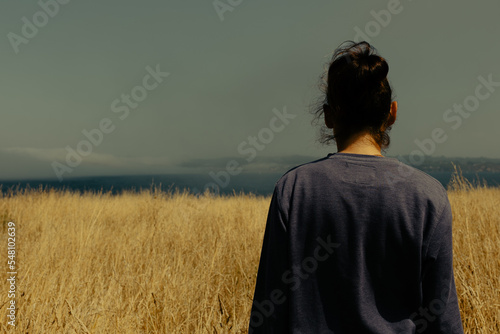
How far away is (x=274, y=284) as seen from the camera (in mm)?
1232

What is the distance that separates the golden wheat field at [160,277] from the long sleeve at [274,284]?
956 millimetres

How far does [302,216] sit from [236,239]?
387 centimetres

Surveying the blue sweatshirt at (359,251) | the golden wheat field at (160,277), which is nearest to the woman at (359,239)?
the blue sweatshirt at (359,251)

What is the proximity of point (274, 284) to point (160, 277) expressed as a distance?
2378mm

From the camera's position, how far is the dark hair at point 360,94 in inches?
48.2

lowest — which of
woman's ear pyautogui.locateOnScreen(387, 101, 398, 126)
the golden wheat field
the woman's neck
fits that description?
the golden wheat field

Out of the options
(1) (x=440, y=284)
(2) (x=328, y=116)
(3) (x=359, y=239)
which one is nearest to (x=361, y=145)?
(2) (x=328, y=116)

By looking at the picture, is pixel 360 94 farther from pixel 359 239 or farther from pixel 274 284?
pixel 274 284

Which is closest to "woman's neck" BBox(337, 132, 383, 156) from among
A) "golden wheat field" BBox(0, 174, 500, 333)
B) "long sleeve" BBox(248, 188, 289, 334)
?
"long sleeve" BBox(248, 188, 289, 334)

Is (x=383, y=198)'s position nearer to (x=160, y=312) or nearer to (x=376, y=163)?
(x=376, y=163)

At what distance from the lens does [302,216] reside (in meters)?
1.20

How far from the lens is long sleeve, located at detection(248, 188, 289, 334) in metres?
1.23

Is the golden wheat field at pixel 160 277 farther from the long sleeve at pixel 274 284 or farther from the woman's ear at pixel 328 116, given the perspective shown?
the woman's ear at pixel 328 116

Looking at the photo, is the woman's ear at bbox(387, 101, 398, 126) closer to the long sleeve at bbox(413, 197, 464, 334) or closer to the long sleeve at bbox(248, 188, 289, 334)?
the long sleeve at bbox(413, 197, 464, 334)
